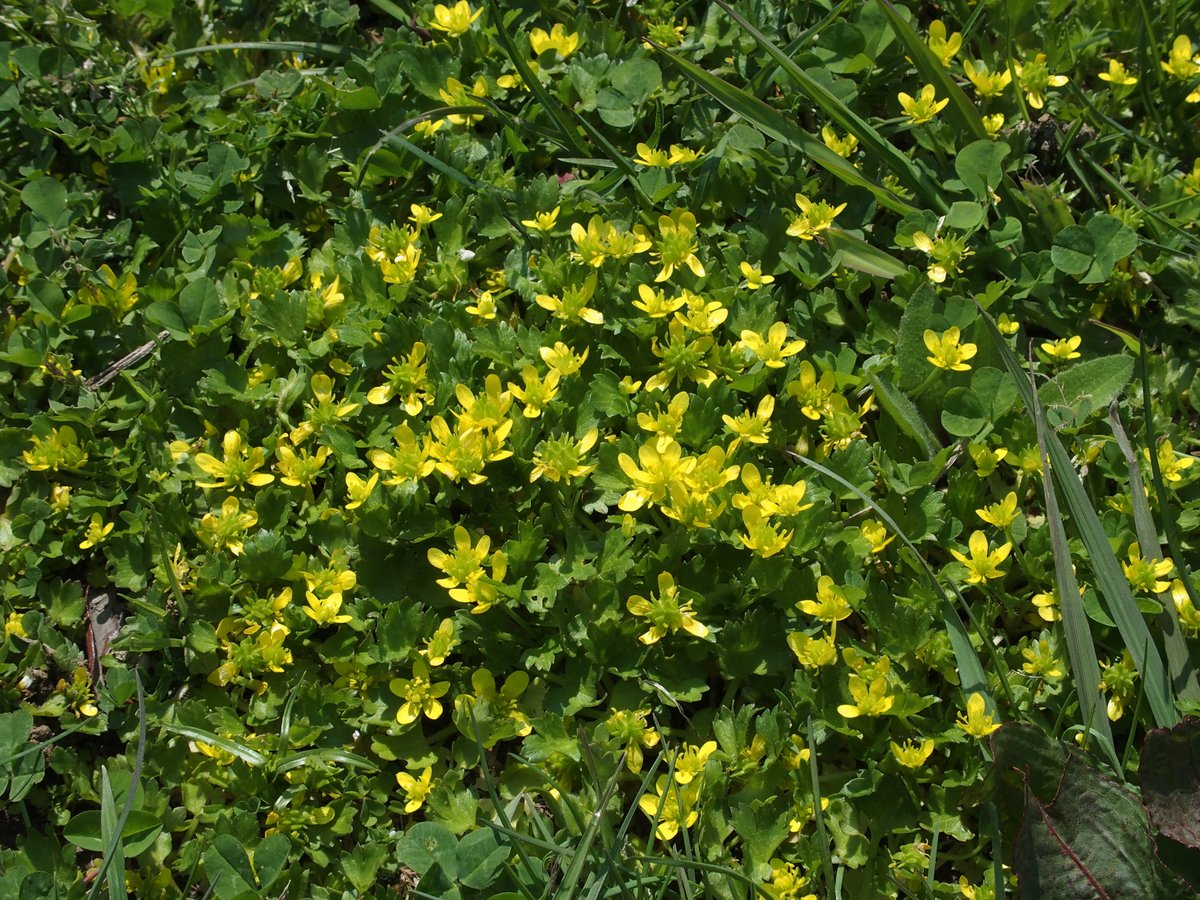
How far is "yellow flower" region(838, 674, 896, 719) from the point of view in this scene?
2633 millimetres

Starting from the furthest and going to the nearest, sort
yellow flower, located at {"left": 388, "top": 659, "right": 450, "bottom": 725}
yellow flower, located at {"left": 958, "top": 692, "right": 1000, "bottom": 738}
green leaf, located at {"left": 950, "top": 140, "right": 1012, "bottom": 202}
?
green leaf, located at {"left": 950, "top": 140, "right": 1012, "bottom": 202}, yellow flower, located at {"left": 388, "top": 659, "right": 450, "bottom": 725}, yellow flower, located at {"left": 958, "top": 692, "right": 1000, "bottom": 738}

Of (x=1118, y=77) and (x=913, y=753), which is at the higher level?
(x=1118, y=77)

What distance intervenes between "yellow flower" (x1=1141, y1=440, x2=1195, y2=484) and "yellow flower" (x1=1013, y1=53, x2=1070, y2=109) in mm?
1197

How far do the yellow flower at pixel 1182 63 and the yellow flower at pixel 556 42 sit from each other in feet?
5.96

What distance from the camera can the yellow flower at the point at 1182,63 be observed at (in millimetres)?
3580

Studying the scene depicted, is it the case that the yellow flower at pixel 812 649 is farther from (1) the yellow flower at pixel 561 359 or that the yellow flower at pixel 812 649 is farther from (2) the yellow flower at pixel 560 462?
(1) the yellow flower at pixel 561 359

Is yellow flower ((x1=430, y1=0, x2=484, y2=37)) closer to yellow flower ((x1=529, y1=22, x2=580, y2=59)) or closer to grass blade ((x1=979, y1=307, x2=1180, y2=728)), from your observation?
yellow flower ((x1=529, y1=22, x2=580, y2=59))

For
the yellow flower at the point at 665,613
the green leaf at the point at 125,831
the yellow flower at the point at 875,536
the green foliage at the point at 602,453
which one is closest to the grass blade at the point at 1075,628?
the green foliage at the point at 602,453

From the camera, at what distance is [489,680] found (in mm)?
2812

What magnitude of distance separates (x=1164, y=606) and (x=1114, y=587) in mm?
185

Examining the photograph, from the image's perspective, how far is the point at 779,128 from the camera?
11.3 feet

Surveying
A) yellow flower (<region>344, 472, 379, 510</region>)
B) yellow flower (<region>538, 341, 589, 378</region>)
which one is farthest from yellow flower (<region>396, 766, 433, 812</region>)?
yellow flower (<region>538, 341, 589, 378</region>)

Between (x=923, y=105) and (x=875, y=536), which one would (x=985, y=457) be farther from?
Answer: (x=923, y=105)

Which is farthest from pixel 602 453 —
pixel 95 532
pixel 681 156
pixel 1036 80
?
pixel 1036 80
